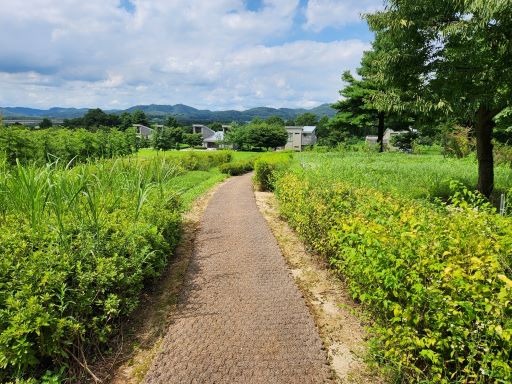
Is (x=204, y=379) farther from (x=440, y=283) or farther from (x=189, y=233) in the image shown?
(x=189, y=233)

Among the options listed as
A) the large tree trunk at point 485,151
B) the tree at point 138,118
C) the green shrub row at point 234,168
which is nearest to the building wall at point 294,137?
the tree at point 138,118

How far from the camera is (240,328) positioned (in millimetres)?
3246

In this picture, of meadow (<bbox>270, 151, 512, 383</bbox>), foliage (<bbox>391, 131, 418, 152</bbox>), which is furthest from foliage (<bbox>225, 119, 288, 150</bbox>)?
meadow (<bbox>270, 151, 512, 383</bbox>)

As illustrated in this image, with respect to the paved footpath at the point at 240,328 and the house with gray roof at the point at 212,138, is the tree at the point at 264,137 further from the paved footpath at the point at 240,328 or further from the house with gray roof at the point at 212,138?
the paved footpath at the point at 240,328

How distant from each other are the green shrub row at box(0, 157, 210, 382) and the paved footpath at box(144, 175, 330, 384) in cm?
58

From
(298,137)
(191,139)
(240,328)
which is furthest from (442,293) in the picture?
(298,137)

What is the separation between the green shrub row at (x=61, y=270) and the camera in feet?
8.00

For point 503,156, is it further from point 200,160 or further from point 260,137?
point 260,137

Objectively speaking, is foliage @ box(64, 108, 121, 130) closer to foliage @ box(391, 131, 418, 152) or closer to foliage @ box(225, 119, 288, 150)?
foliage @ box(225, 119, 288, 150)

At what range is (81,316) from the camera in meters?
2.82

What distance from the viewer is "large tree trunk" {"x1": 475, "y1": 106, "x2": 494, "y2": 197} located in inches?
323

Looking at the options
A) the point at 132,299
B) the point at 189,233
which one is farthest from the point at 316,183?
the point at 132,299

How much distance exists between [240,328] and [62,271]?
1.65m

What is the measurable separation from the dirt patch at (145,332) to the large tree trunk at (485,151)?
7.35 meters
